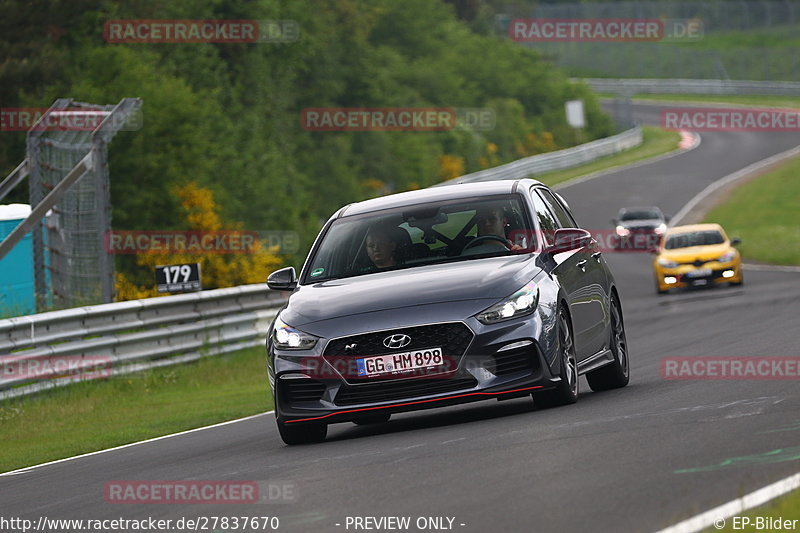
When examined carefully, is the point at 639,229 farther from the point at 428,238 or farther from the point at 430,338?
the point at 430,338

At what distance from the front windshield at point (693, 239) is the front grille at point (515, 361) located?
2297cm

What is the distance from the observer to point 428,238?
11836mm

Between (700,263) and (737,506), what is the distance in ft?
85.3

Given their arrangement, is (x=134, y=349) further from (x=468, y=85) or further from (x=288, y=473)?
(x=468, y=85)

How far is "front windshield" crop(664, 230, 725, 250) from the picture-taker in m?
33.1

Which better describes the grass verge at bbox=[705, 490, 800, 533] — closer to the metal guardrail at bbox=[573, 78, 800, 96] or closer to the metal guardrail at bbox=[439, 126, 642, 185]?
the metal guardrail at bbox=[439, 126, 642, 185]

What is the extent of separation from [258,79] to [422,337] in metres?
54.3

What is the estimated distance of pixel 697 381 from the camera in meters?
12.8

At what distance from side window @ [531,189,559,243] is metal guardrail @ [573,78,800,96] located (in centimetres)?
8853

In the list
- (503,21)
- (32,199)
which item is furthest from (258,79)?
(503,21)
